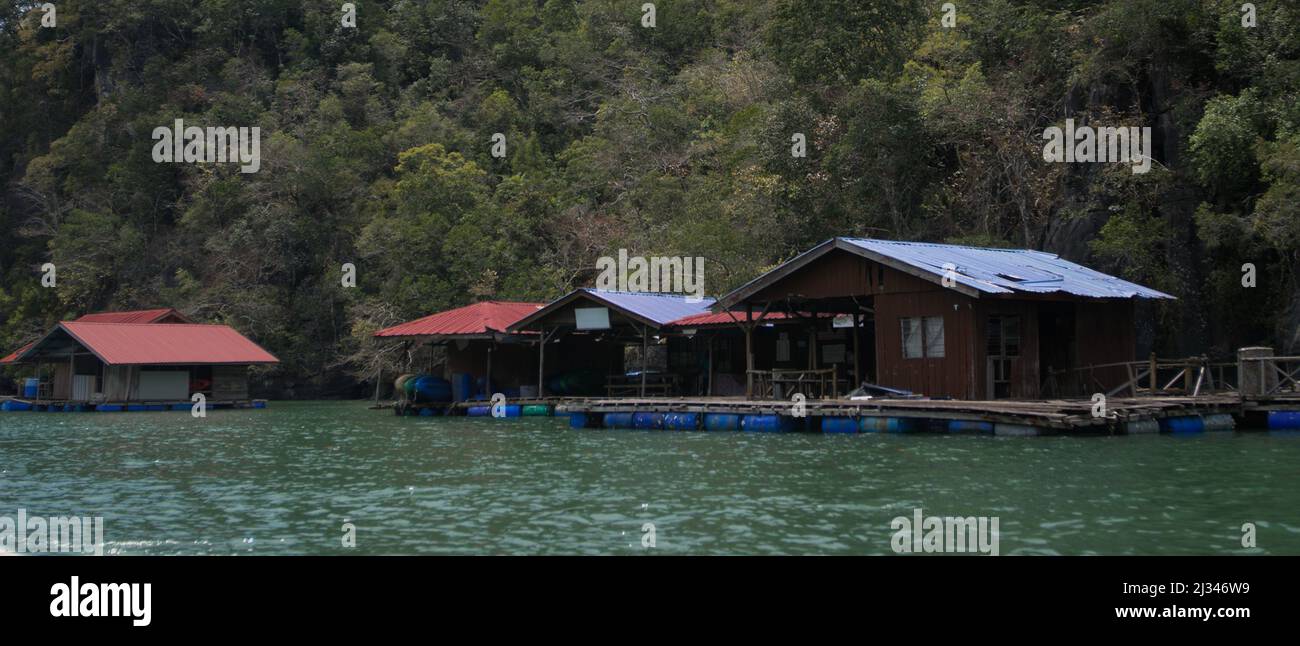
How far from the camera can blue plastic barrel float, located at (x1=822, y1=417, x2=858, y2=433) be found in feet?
83.5

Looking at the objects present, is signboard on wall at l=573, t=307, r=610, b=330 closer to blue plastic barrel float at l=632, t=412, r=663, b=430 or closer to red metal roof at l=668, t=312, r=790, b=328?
red metal roof at l=668, t=312, r=790, b=328

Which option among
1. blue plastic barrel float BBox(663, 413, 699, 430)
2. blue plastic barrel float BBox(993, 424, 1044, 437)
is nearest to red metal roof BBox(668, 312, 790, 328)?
blue plastic barrel float BBox(663, 413, 699, 430)

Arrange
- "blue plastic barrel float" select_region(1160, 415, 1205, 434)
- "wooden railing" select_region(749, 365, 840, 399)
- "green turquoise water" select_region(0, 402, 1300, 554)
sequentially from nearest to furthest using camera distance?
"green turquoise water" select_region(0, 402, 1300, 554), "blue plastic barrel float" select_region(1160, 415, 1205, 434), "wooden railing" select_region(749, 365, 840, 399)

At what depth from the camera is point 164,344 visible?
159 ft

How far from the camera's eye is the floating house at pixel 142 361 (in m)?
47.2

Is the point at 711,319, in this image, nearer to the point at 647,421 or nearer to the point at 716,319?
the point at 716,319

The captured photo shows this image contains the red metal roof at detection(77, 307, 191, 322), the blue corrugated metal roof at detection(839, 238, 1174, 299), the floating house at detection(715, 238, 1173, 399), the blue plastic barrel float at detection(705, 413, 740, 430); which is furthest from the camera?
the red metal roof at detection(77, 307, 191, 322)

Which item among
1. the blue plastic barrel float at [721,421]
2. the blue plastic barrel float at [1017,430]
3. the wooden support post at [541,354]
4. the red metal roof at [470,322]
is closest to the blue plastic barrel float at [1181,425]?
the blue plastic barrel float at [1017,430]

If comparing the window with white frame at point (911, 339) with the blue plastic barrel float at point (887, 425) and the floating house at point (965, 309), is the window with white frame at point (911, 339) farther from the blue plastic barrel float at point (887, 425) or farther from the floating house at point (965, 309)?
the blue plastic barrel float at point (887, 425)

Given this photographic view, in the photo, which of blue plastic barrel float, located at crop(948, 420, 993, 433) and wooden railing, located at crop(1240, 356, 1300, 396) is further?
wooden railing, located at crop(1240, 356, 1300, 396)

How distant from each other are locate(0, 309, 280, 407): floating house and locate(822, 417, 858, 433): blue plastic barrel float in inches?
1199

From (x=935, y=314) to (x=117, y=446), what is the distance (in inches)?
720
